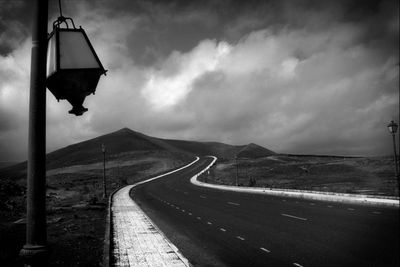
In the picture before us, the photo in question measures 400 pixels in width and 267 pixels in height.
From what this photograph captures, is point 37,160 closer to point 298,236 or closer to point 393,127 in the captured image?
point 298,236

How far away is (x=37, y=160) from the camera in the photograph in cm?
254

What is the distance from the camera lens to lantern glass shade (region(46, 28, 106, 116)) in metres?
2.77

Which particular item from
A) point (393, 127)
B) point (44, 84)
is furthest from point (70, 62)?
point (393, 127)

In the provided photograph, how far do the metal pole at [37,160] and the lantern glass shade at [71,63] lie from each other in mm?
102

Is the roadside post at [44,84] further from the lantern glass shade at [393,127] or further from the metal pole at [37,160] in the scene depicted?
the lantern glass shade at [393,127]

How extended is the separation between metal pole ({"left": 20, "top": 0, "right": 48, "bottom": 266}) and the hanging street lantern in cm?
10

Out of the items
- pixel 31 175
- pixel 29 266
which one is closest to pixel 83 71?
pixel 31 175

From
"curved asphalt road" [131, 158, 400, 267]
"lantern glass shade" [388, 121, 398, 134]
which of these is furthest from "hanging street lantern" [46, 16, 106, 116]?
"lantern glass shade" [388, 121, 398, 134]

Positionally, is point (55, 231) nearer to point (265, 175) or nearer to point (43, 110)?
point (43, 110)

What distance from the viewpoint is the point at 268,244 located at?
41.9ft

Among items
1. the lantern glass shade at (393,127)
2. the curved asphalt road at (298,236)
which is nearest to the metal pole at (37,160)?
the curved asphalt road at (298,236)

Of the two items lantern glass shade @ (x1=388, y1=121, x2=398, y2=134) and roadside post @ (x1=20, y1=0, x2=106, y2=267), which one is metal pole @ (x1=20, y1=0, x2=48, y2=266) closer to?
roadside post @ (x1=20, y1=0, x2=106, y2=267)

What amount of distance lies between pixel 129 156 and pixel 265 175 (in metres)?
89.2

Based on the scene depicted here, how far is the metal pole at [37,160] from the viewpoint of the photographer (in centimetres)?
249
